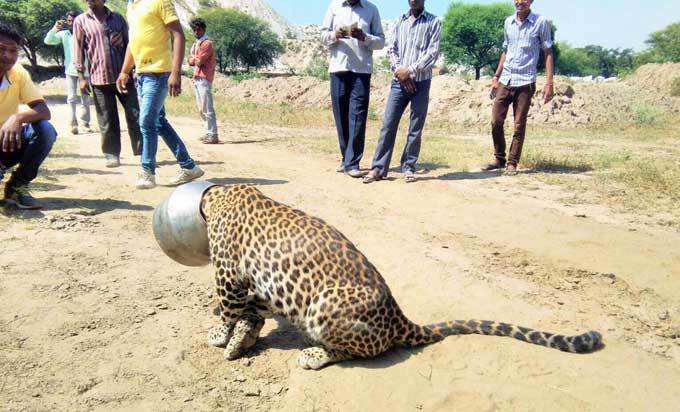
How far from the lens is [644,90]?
2480 centimetres

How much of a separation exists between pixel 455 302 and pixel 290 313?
1.59m

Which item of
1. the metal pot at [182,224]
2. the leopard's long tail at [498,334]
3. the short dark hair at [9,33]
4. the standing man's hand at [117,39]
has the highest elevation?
the standing man's hand at [117,39]

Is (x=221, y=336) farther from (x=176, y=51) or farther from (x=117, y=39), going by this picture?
(x=117, y=39)

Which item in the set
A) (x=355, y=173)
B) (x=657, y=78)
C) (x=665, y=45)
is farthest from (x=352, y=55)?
(x=665, y=45)

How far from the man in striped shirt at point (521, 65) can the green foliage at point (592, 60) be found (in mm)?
87830

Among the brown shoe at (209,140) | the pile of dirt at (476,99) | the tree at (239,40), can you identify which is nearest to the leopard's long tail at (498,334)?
the brown shoe at (209,140)

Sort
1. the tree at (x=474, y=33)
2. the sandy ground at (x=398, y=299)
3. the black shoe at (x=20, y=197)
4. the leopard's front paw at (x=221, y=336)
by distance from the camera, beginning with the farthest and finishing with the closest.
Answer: the tree at (x=474, y=33)
the black shoe at (x=20, y=197)
the leopard's front paw at (x=221, y=336)
the sandy ground at (x=398, y=299)

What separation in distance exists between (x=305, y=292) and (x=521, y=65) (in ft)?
21.4

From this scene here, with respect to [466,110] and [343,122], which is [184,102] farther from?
[343,122]

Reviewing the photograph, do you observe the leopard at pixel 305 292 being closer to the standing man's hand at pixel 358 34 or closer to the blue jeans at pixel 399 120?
the blue jeans at pixel 399 120

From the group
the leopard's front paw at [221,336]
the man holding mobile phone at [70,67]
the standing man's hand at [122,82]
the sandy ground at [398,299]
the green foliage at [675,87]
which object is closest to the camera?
the sandy ground at [398,299]

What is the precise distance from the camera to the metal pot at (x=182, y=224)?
374 centimetres

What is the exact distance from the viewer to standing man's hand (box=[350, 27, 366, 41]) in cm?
784

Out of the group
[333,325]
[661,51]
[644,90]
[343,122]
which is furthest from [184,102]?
[661,51]
